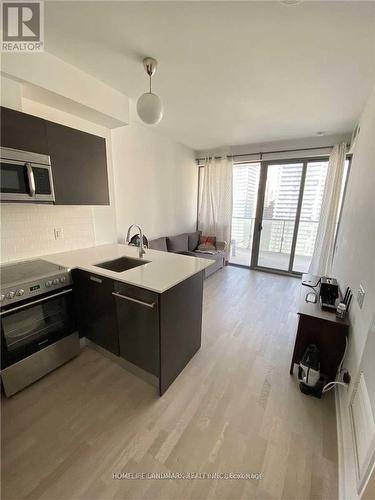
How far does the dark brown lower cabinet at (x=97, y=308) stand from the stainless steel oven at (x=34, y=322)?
76 mm

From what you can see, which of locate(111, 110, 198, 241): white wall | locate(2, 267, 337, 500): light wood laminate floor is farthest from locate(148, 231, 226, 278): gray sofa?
locate(2, 267, 337, 500): light wood laminate floor

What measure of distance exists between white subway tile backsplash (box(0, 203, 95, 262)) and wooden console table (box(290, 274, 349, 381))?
239 centimetres

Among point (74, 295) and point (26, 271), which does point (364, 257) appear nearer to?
point (74, 295)

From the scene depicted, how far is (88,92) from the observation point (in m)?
1.97

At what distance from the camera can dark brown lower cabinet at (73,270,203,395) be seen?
1.50m

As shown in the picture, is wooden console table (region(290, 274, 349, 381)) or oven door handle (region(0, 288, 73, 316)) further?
wooden console table (region(290, 274, 349, 381))

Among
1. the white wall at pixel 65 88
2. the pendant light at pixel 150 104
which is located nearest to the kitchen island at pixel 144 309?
the pendant light at pixel 150 104

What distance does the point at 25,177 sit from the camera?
1554mm

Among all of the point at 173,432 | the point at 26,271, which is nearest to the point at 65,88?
the point at 26,271

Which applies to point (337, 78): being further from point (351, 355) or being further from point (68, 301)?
point (68, 301)

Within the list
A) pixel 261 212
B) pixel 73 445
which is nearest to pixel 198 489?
pixel 73 445

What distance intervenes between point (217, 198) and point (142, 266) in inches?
134

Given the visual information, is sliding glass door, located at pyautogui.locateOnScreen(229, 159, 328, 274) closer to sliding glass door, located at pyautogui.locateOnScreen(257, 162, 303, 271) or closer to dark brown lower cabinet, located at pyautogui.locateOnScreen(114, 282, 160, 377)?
sliding glass door, located at pyautogui.locateOnScreen(257, 162, 303, 271)

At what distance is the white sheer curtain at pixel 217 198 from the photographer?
457cm
